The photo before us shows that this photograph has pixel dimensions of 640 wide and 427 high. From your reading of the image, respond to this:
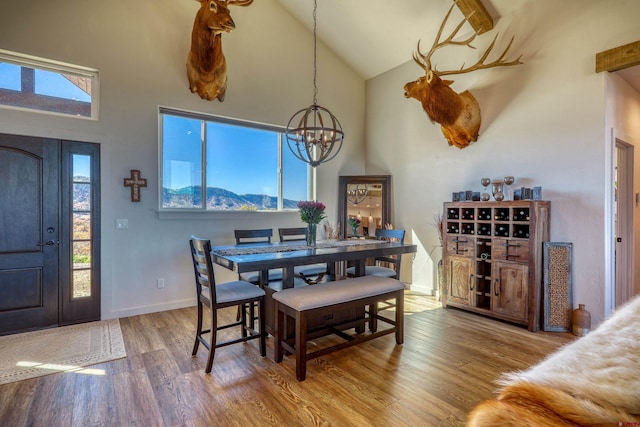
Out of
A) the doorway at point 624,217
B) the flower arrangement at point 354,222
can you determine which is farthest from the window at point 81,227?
the doorway at point 624,217

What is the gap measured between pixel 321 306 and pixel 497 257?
2.47m

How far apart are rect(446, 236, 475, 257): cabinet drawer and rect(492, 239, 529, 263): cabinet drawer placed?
295 millimetres

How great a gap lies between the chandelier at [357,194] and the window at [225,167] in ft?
2.50

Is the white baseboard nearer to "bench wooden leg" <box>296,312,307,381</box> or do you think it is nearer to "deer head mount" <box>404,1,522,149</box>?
"bench wooden leg" <box>296,312,307,381</box>

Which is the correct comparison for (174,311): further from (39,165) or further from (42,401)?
(39,165)

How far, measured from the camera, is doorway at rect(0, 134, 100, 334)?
3426 millimetres

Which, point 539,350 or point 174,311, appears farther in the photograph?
point 174,311

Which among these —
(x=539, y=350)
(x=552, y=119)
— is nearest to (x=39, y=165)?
(x=539, y=350)

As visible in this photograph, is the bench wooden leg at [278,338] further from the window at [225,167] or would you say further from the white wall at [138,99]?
the window at [225,167]

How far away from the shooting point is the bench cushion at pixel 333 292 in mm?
2587

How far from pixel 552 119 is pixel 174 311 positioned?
205 inches

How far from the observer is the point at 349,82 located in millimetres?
5926

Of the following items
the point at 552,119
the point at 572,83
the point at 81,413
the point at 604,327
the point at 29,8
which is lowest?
the point at 81,413

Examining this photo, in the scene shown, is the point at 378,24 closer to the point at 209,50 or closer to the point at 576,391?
the point at 209,50
